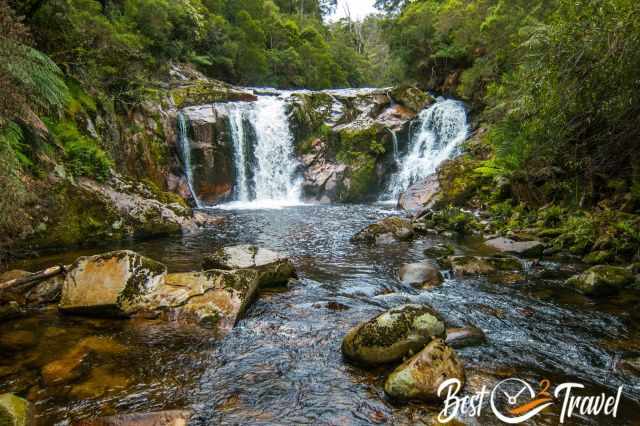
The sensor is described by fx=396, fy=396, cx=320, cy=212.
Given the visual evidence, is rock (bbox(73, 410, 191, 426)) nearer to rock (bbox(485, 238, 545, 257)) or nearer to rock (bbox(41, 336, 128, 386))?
rock (bbox(41, 336, 128, 386))

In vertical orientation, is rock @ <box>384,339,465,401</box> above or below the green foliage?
below

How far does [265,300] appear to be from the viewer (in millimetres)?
5730

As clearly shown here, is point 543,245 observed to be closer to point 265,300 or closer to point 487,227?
point 487,227

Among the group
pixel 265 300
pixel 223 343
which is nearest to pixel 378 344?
pixel 223 343

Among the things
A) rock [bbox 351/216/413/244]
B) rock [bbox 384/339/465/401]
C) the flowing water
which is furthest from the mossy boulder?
rock [bbox 384/339/465/401]

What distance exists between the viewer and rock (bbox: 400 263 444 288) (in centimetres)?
647

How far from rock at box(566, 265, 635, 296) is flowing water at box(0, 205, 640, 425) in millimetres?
199

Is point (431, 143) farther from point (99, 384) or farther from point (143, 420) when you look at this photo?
point (143, 420)

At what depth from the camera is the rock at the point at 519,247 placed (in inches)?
321

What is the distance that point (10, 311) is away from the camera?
4820 millimetres

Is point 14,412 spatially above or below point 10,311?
above

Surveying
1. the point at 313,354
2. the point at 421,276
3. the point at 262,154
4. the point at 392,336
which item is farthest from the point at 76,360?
the point at 262,154

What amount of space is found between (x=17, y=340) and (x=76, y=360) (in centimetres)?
94

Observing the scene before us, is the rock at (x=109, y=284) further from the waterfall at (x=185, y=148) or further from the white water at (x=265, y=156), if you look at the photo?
the white water at (x=265, y=156)
